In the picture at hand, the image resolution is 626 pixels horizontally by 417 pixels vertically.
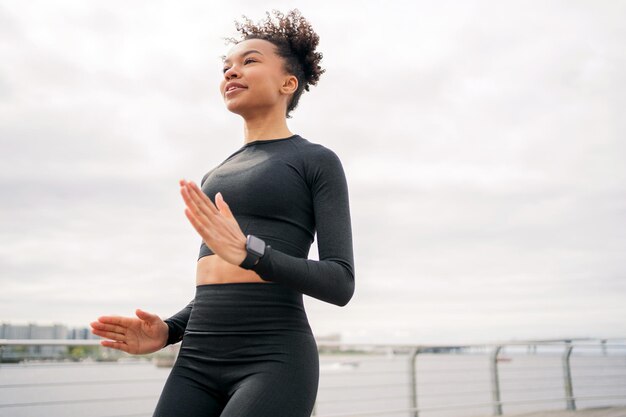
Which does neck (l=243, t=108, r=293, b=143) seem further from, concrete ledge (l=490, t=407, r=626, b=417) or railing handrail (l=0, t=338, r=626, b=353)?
concrete ledge (l=490, t=407, r=626, b=417)

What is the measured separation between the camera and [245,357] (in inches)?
52.1

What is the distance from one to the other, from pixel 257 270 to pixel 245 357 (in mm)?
273

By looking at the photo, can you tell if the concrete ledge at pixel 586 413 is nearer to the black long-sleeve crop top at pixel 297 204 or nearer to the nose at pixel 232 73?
the black long-sleeve crop top at pixel 297 204

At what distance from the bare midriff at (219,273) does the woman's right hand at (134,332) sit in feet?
0.61

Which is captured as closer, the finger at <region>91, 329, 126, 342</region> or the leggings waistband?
the leggings waistband

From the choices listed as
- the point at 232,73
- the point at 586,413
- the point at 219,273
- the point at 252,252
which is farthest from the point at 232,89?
the point at 586,413

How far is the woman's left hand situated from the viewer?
1132 millimetres

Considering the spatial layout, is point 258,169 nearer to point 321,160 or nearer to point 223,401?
point 321,160

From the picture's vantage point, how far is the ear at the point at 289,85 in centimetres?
172

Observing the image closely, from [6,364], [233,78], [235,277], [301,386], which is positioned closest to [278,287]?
[235,277]

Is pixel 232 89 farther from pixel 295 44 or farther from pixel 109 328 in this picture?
pixel 109 328

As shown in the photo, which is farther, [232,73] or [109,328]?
[232,73]

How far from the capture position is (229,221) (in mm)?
1184

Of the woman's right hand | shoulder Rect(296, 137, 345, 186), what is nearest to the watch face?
shoulder Rect(296, 137, 345, 186)
